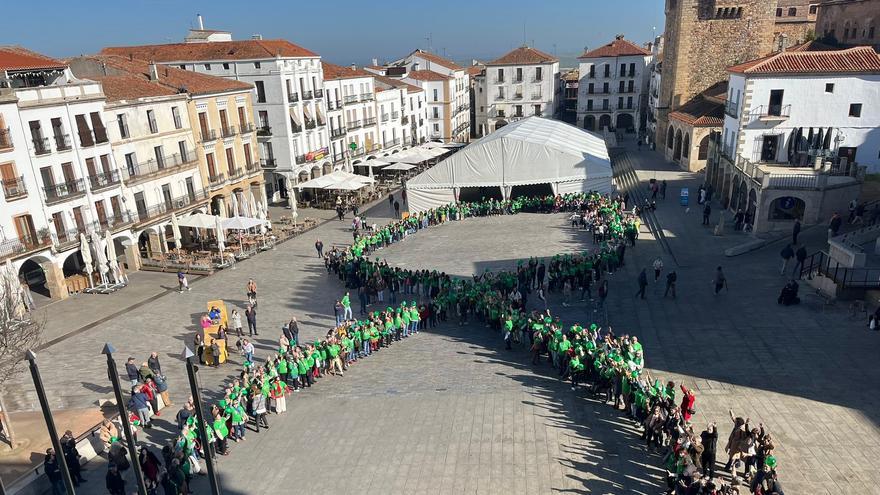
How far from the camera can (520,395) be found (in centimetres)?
1547

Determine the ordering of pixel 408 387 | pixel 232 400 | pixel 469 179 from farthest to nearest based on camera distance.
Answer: pixel 469 179
pixel 408 387
pixel 232 400

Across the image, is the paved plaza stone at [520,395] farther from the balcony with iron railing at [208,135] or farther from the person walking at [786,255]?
the balcony with iron railing at [208,135]

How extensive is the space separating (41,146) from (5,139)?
1.52 metres

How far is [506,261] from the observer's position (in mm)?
27672

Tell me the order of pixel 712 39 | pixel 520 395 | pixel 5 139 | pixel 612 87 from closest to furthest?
pixel 520 395, pixel 5 139, pixel 712 39, pixel 612 87

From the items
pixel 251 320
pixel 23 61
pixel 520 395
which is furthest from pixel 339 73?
pixel 520 395

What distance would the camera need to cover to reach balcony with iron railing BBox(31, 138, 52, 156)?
83.9 feet

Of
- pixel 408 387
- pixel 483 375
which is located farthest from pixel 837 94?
pixel 408 387

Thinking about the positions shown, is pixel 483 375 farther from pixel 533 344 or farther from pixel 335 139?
pixel 335 139

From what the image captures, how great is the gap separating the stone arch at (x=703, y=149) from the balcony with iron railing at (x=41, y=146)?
41.5 m

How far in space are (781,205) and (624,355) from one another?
59.9 feet

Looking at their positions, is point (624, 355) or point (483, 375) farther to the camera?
point (483, 375)

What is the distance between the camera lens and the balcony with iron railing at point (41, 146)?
2558 cm

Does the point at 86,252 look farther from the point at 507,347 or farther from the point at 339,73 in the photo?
the point at 339,73
